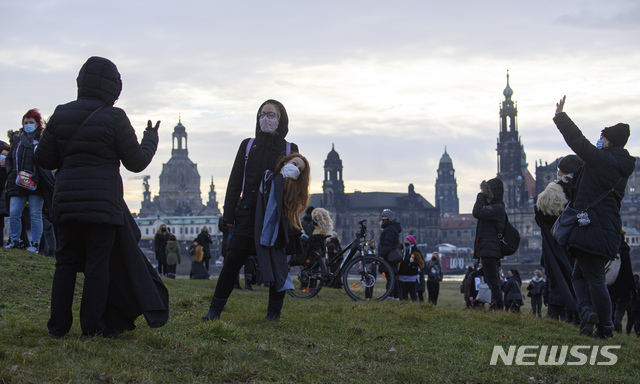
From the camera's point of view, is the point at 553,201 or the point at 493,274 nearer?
the point at 553,201

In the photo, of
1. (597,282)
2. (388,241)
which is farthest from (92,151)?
(388,241)

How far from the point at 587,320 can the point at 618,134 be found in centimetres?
175

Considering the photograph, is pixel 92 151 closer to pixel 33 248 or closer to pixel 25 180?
pixel 25 180

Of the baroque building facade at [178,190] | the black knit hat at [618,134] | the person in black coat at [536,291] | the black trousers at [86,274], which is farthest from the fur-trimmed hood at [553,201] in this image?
the baroque building facade at [178,190]

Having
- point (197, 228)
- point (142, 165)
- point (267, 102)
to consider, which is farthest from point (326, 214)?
point (197, 228)

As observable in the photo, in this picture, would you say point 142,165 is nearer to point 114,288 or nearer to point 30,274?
→ point 114,288

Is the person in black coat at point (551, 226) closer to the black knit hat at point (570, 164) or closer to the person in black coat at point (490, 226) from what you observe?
the black knit hat at point (570, 164)

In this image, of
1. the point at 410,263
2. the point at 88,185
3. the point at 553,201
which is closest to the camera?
the point at 88,185

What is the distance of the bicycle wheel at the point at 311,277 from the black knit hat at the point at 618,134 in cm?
547

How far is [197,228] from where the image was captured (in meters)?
167

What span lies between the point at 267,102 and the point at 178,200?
18890 cm

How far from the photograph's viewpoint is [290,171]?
257 inches

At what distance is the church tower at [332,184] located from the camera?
464 feet

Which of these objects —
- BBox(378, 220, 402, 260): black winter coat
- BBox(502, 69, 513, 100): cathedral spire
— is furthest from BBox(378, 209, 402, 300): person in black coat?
BBox(502, 69, 513, 100): cathedral spire
